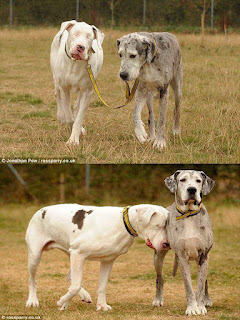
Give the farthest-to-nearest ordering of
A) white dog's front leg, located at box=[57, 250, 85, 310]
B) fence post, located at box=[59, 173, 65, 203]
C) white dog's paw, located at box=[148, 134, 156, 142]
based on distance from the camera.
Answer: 1. fence post, located at box=[59, 173, 65, 203]
2. white dog's paw, located at box=[148, 134, 156, 142]
3. white dog's front leg, located at box=[57, 250, 85, 310]

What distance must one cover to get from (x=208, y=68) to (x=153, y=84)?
8.11 meters

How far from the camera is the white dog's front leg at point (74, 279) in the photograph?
575 centimetres

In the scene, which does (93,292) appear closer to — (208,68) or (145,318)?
(145,318)

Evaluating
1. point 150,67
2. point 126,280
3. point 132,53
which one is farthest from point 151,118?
point 126,280

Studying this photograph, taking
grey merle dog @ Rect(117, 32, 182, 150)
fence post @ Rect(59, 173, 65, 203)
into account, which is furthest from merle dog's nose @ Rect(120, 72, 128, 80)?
fence post @ Rect(59, 173, 65, 203)

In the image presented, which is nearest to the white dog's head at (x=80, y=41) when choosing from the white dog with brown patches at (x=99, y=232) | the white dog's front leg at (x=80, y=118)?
the white dog's front leg at (x=80, y=118)

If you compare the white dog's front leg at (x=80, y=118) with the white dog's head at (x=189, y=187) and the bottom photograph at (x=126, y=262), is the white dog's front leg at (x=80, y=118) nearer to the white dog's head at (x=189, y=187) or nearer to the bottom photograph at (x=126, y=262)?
the bottom photograph at (x=126, y=262)

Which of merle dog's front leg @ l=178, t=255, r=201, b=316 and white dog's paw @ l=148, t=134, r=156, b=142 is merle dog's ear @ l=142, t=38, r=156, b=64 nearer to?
white dog's paw @ l=148, t=134, r=156, b=142

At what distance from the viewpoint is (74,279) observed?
5.76 meters

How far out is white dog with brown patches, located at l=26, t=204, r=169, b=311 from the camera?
5695mm

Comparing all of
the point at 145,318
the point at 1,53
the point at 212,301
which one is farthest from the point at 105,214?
the point at 1,53

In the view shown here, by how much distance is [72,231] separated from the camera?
5.89 metres

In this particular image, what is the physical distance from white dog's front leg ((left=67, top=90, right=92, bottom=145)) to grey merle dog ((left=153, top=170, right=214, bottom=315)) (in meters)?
2.65

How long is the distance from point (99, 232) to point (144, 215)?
0.48m
